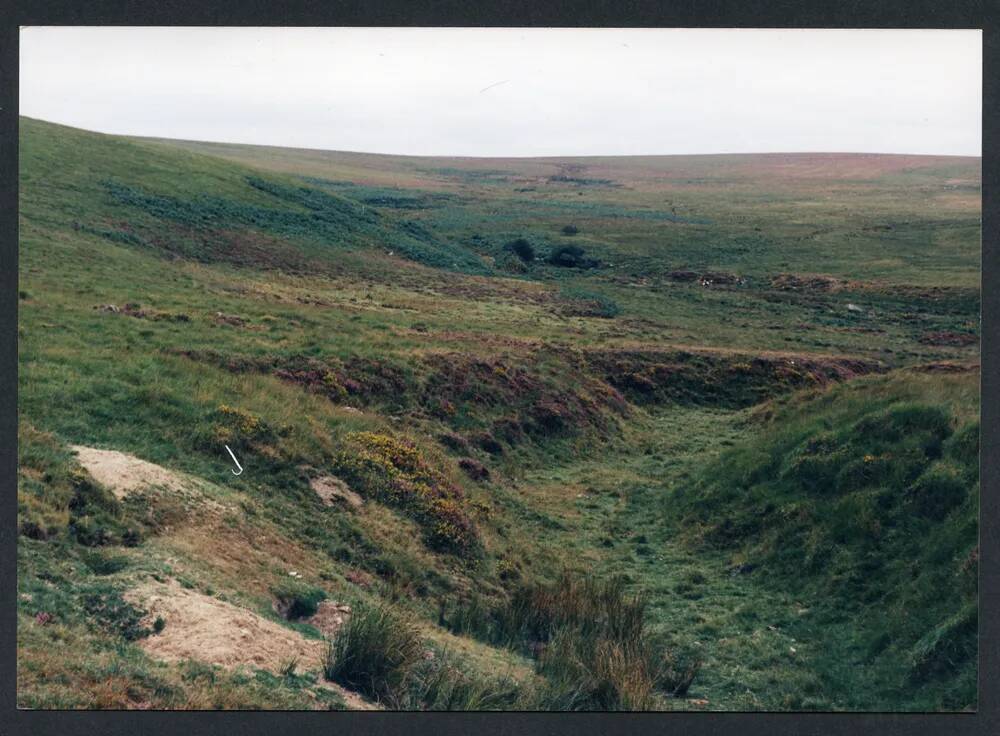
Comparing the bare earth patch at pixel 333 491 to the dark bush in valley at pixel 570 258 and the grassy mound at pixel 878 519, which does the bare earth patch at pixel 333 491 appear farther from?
the dark bush in valley at pixel 570 258

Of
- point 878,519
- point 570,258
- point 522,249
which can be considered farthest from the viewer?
point 570,258

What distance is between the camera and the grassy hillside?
11.1m

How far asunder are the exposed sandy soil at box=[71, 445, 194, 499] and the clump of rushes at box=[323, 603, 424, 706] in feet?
13.4

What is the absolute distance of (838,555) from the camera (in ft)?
48.3

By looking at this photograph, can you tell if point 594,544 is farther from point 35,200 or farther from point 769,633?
point 35,200

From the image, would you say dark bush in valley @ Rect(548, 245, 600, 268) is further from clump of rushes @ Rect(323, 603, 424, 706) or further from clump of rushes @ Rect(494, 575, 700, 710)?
clump of rushes @ Rect(323, 603, 424, 706)

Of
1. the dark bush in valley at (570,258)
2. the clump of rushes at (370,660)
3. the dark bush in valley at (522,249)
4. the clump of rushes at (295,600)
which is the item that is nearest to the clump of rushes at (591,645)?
the clump of rushes at (370,660)

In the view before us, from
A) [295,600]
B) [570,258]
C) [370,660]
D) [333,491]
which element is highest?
[570,258]

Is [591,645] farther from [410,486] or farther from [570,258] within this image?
[570,258]

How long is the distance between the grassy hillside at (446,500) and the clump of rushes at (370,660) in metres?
0.03

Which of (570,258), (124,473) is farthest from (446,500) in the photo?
(570,258)

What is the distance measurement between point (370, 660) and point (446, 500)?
5.84m

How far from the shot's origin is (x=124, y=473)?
1302 centimetres

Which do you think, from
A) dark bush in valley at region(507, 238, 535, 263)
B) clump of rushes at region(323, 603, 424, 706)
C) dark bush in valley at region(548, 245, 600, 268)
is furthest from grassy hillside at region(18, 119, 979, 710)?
dark bush in valley at region(548, 245, 600, 268)
